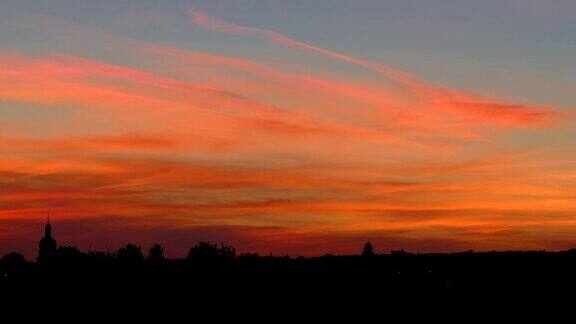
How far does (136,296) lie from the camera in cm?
12812

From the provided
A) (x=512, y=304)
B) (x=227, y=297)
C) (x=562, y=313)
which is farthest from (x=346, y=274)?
(x=562, y=313)

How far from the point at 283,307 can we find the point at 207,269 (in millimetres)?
42916

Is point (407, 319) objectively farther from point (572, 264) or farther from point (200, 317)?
point (572, 264)

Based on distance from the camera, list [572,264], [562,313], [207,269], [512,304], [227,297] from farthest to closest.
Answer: [207,269]
[572,264]
[227,297]
[512,304]
[562,313]

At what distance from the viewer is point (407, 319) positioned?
352 feet

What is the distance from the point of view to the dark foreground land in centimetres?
11925

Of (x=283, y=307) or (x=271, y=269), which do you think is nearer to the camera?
(x=283, y=307)

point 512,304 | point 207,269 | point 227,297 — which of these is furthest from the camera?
point 207,269

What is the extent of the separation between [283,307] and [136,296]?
1887cm

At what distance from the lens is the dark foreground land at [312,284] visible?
119250mm

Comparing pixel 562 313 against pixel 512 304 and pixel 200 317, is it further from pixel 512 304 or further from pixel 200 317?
pixel 200 317

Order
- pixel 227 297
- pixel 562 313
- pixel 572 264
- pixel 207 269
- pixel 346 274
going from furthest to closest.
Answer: pixel 207 269, pixel 346 274, pixel 572 264, pixel 227 297, pixel 562 313

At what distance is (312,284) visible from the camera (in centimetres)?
13788

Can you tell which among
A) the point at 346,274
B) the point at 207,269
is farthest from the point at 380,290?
the point at 207,269
